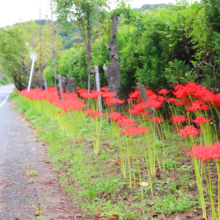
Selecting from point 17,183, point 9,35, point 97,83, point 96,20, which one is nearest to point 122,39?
point 96,20

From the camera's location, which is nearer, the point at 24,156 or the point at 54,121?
the point at 24,156

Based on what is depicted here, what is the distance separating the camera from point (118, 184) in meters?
3.76

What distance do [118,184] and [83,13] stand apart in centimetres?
698

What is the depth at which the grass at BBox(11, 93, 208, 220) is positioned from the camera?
301 cm

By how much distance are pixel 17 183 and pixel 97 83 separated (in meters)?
4.79

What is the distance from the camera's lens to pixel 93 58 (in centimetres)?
1104

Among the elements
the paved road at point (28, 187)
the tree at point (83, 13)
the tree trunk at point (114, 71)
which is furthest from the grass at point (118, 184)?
the tree at point (83, 13)

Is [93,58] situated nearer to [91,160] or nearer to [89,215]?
[91,160]

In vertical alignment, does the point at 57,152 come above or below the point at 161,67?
below

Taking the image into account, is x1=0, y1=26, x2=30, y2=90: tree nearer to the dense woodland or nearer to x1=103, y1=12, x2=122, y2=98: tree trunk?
the dense woodland

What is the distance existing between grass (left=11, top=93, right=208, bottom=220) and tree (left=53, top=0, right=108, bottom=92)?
509 centimetres

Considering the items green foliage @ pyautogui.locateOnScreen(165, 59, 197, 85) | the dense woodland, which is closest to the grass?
green foliage @ pyautogui.locateOnScreen(165, 59, 197, 85)

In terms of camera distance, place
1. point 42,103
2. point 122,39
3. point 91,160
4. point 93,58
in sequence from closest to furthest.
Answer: point 91,160, point 122,39, point 93,58, point 42,103

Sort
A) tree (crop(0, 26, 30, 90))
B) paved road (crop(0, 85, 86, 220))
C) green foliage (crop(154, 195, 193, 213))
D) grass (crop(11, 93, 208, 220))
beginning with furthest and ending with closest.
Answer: tree (crop(0, 26, 30, 90)) < paved road (crop(0, 85, 86, 220)) < grass (crop(11, 93, 208, 220)) < green foliage (crop(154, 195, 193, 213))
